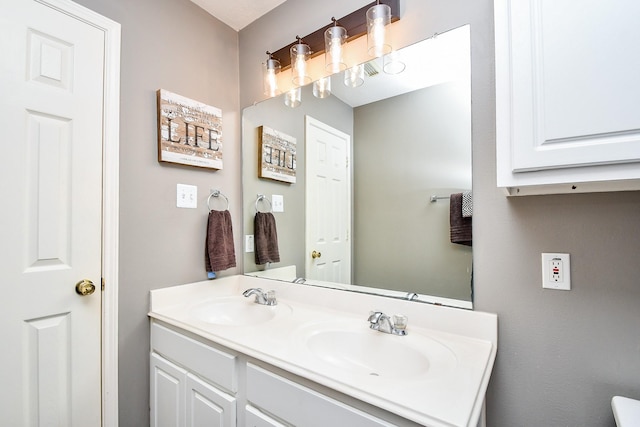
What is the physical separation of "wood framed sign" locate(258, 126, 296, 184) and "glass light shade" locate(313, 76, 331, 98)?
0.93 feet

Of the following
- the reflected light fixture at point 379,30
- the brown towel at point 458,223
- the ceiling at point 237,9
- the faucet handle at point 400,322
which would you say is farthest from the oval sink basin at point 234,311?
the ceiling at point 237,9

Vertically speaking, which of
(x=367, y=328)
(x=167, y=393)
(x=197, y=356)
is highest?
(x=367, y=328)

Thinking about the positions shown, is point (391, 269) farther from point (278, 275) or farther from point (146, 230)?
point (146, 230)

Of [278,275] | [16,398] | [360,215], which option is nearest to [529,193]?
[360,215]

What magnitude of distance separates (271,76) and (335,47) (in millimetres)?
438

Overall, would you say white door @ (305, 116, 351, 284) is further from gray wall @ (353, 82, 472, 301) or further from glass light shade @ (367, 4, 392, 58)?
glass light shade @ (367, 4, 392, 58)

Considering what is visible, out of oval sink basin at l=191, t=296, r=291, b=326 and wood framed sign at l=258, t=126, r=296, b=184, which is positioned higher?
wood framed sign at l=258, t=126, r=296, b=184

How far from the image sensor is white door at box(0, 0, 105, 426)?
40.5 inches

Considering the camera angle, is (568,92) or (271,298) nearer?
(568,92)

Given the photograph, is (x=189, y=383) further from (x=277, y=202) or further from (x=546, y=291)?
(x=546, y=291)

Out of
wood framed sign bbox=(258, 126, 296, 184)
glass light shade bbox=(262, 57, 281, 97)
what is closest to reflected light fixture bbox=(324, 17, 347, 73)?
glass light shade bbox=(262, 57, 281, 97)

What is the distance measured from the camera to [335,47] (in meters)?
1.37

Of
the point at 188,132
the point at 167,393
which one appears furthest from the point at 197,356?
the point at 188,132

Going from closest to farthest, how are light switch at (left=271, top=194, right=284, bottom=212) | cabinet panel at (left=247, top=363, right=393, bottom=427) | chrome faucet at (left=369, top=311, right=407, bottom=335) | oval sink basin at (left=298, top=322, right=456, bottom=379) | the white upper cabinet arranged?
the white upper cabinet, cabinet panel at (left=247, top=363, right=393, bottom=427), oval sink basin at (left=298, top=322, right=456, bottom=379), chrome faucet at (left=369, top=311, right=407, bottom=335), light switch at (left=271, top=194, right=284, bottom=212)
